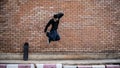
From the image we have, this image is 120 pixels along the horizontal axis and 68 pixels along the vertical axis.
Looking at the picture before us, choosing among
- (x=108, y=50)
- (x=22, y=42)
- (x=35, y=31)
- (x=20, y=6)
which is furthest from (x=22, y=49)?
(x=108, y=50)

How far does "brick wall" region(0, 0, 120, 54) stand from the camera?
8367mm

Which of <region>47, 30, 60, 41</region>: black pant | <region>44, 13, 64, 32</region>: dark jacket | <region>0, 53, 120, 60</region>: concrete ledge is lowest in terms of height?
<region>0, 53, 120, 60</region>: concrete ledge

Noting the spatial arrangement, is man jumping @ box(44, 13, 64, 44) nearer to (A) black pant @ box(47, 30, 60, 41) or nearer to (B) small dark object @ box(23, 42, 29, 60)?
(A) black pant @ box(47, 30, 60, 41)

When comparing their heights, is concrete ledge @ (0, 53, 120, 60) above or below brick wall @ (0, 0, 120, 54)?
below

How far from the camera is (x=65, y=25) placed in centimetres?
848

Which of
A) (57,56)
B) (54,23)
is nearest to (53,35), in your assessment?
(54,23)

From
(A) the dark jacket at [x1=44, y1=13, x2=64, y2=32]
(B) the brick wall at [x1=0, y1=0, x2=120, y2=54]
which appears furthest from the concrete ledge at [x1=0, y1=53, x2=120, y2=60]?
(A) the dark jacket at [x1=44, y1=13, x2=64, y2=32]

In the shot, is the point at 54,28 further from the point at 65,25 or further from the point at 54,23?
the point at 65,25

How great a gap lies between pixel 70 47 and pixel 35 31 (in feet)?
4.60

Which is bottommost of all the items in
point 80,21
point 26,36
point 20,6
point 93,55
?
point 93,55

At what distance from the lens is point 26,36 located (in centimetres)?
840

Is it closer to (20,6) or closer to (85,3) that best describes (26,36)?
(20,6)

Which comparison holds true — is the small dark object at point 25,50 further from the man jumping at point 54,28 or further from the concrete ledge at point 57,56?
the man jumping at point 54,28

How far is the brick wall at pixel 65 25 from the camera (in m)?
8.37
